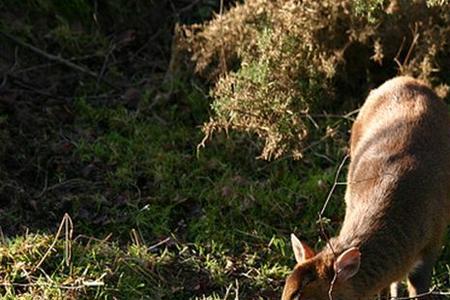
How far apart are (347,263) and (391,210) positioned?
2.35ft

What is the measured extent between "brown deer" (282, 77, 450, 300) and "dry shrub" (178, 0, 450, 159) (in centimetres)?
77

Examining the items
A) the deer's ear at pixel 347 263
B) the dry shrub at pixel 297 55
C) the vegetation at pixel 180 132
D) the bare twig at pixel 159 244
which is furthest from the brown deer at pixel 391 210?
the bare twig at pixel 159 244

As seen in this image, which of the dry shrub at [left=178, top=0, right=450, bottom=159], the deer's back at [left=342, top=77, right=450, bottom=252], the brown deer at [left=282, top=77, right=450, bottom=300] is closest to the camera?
the brown deer at [left=282, top=77, right=450, bottom=300]

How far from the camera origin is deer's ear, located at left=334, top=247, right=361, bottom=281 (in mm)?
5793

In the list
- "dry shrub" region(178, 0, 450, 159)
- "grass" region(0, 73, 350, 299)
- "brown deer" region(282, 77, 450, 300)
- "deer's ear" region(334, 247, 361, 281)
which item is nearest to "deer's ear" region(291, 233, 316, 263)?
"brown deer" region(282, 77, 450, 300)

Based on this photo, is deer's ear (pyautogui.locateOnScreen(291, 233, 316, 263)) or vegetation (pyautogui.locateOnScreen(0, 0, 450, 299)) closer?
deer's ear (pyautogui.locateOnScreen(291, 233, 316, 263))

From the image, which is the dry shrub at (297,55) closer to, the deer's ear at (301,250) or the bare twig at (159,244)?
the bare twig at (159,244)

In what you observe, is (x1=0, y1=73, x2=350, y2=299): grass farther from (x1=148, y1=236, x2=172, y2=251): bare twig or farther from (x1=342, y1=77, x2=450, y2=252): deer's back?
(x1=342, y1=77, x2=450, y2=252): deer's back

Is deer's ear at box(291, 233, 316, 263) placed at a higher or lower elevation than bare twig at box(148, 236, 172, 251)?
higher

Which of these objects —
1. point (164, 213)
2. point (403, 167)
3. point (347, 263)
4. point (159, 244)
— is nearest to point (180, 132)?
point (164, 213)

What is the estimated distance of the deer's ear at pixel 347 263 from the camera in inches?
228

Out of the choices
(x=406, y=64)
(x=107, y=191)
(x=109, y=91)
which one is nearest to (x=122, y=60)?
(x=109, y=91)

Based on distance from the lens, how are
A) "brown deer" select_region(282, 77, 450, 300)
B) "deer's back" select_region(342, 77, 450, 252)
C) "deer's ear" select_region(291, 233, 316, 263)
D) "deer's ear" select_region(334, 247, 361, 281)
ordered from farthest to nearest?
1. "deer's back" select_region(342, 77, 450, 252)
2. "deer's ear" select_region(291, 233, 316, 263)
3. "brown deer" select_region(282, 77, 450, 300)
4. "deer's ear" select_region(334, 247, 361, 281)

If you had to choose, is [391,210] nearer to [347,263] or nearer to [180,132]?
[347,263]
